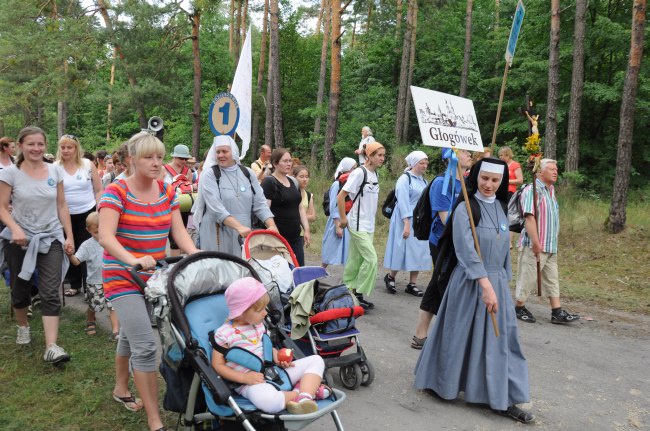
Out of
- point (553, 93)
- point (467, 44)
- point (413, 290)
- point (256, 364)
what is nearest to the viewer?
point (256, 364)

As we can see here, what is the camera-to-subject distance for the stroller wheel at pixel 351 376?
4.74 m

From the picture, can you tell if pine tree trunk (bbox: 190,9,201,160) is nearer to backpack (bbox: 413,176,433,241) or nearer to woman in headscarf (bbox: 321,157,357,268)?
woman in headscarf (bbox: 321,157,357,268)

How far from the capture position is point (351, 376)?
479 centimetres

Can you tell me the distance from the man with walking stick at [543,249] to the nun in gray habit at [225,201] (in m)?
3.57

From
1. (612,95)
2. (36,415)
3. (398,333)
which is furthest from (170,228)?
(612,95)

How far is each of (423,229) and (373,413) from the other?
7.47 feet

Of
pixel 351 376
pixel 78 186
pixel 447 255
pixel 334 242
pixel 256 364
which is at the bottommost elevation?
pixel 351 376

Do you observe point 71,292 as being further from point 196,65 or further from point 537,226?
point 196,65

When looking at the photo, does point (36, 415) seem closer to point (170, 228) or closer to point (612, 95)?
point (170, 228)

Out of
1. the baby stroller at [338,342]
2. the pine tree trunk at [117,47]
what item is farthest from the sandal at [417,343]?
→ the pine tree trunk at [117,47]

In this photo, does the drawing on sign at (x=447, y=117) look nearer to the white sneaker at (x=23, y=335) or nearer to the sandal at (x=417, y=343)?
the sandal at (x=417, y=343)

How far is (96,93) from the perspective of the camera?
26.4m

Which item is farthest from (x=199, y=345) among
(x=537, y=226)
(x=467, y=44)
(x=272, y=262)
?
(x=467, y=44)

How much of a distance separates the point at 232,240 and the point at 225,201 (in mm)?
415
